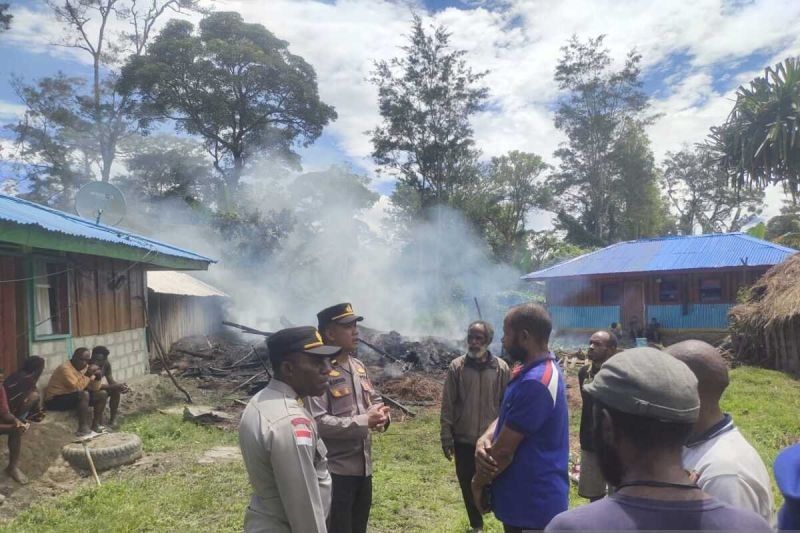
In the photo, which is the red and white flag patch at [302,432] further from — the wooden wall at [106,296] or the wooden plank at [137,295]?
the wooden plank at [137,295]

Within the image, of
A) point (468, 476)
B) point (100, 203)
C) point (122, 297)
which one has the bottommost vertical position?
point (468, 476)

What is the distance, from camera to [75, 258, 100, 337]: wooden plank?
9.34m

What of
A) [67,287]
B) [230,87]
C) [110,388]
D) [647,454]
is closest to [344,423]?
[647,454]

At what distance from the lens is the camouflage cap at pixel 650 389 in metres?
1.39

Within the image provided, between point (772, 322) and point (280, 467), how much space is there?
50.1 feet

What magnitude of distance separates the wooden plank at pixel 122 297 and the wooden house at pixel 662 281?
17106 mm

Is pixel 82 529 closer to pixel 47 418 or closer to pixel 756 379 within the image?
pixel 47 418

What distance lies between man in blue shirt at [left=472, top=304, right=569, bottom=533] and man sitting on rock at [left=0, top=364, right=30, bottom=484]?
5.57 metres

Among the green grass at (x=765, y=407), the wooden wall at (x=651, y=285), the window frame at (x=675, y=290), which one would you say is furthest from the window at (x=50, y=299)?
the window frame at (x=675, y=290)

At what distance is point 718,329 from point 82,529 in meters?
20.9

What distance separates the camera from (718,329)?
19.6 metres

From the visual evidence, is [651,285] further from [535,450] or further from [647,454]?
[647,454]

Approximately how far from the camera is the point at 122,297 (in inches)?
436

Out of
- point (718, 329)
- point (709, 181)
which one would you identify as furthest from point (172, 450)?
point (709, 181)
